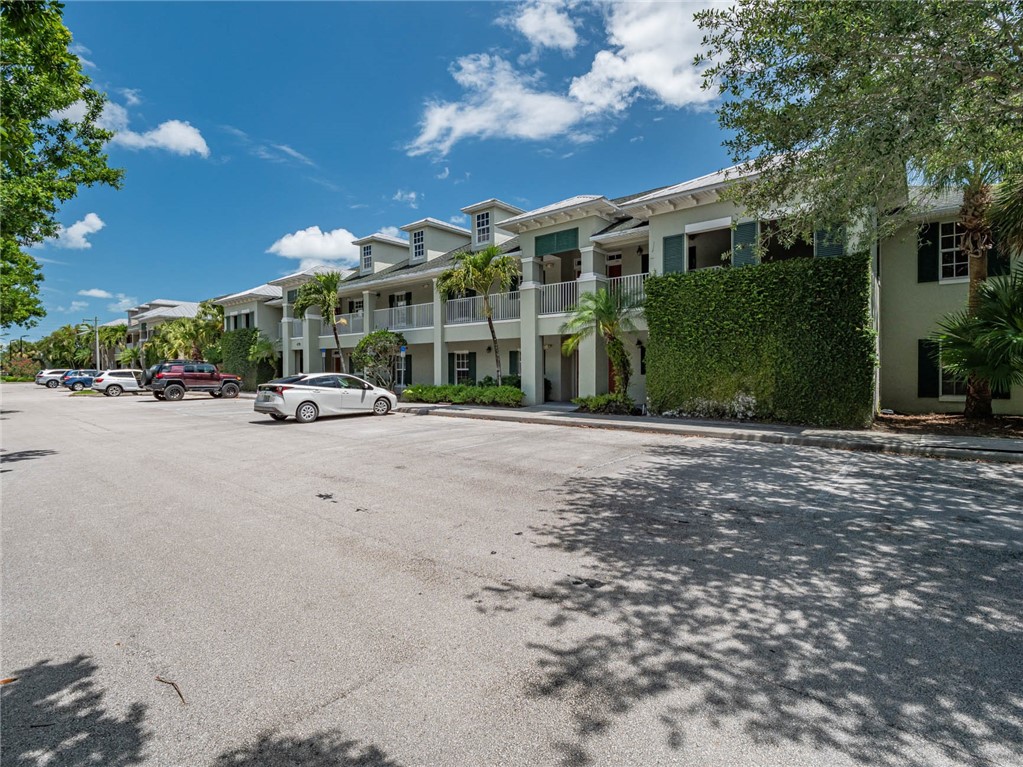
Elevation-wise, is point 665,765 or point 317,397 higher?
point 317,397

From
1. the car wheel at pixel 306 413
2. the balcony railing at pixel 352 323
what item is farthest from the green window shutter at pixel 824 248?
the balcony railing at pixel 352 323

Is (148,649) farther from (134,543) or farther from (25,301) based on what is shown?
(25,301)

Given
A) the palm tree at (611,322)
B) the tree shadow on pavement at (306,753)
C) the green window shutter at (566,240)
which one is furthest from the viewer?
the green window shutter at (566,240)

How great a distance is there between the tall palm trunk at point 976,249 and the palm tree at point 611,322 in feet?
27.8

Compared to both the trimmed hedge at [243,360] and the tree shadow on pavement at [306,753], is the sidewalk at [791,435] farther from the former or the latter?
the trimmed hedge at [243,360]

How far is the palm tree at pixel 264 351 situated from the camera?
33875mm

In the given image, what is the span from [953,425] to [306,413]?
57.3 feet

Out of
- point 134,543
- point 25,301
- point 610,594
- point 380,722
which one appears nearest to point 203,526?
point 134,543

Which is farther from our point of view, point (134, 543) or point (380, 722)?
point (134, 543)

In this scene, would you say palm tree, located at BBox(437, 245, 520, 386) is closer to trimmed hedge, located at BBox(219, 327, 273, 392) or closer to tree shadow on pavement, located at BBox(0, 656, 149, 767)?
tree shadow on pavement, located at BBox(0, 656, 149, 767)

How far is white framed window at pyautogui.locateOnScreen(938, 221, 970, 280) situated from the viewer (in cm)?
1488

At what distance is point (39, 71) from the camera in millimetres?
10867

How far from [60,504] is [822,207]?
1314cm

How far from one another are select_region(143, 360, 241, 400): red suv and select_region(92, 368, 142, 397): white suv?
5.98 meters
